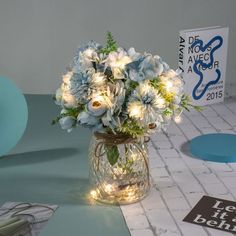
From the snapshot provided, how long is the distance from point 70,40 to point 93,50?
1.35m

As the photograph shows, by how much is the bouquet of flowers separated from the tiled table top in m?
0.20

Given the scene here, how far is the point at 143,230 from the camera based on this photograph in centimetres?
123

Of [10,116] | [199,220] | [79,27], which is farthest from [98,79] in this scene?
[79,27]

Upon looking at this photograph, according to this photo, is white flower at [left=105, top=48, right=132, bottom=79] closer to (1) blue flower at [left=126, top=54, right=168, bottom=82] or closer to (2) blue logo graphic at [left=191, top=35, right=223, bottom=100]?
(1) blue flower at [left=126, top=54, right=168, bottom=82]

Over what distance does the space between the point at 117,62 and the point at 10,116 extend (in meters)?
0.56

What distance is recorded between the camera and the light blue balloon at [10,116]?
5.35 ft

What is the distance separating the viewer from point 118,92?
3.91 feet

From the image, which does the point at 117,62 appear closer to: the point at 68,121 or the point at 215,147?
the point at 68,121

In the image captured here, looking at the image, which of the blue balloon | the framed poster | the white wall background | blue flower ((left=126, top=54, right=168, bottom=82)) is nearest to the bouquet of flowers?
blue flower ((left=126, top=54, right=168, bottom=82))

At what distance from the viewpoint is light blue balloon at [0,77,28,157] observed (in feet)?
5.35

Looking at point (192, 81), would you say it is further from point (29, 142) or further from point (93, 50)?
point (93, 50)

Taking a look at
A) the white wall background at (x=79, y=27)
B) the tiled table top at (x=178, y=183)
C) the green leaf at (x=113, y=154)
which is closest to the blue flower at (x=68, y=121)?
the green leaf at (x=113, y=154)

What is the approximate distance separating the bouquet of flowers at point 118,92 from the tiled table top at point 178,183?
20 centimetres

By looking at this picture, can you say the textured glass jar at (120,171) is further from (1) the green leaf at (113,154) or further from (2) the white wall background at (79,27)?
(2) the white wall background at (79,27)
